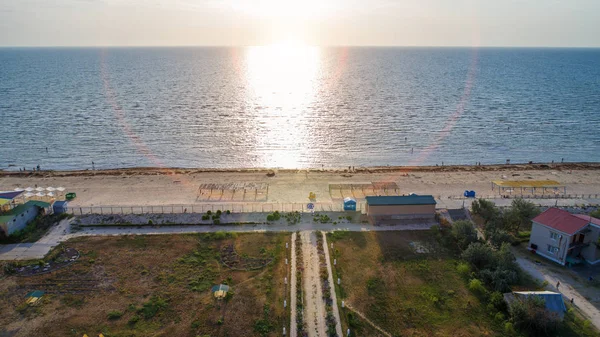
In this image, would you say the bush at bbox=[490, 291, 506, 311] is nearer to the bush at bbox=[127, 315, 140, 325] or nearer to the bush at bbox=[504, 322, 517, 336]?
the bush at bbox=[504, 322, 517, 336]

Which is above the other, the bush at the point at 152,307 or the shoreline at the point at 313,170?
the shoreline at the point at 313,170

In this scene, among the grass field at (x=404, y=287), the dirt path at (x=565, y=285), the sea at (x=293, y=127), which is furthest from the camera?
the sea at (x=293, y=127)

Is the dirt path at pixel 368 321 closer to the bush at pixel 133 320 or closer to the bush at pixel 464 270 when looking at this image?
the bush at pixel 464 270

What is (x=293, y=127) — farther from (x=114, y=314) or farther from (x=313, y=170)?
(x=114, y=314)

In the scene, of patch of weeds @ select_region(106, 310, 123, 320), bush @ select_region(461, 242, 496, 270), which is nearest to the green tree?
bush @ select_region(461, 242, 496, 270)

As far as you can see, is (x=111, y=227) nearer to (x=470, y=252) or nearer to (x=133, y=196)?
(x=133, y=196)

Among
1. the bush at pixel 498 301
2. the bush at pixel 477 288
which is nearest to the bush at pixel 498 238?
the bush at pixel 477 288

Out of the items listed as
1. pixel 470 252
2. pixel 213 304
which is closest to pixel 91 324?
pixel 213 304
